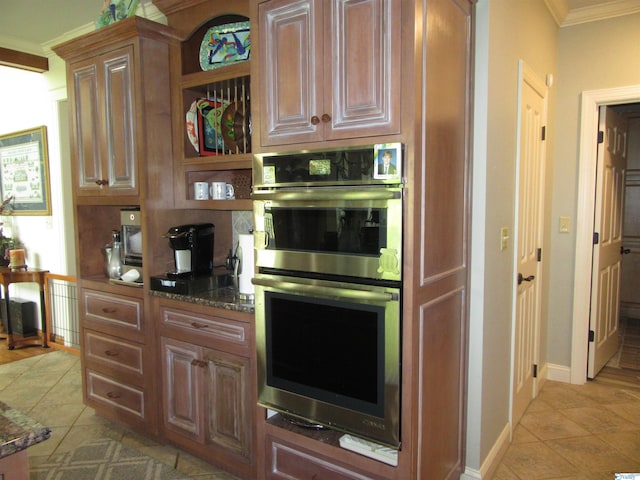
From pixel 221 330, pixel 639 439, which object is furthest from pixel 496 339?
pixel 221 330

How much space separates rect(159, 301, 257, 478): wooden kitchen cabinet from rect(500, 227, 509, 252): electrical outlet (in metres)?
1.32

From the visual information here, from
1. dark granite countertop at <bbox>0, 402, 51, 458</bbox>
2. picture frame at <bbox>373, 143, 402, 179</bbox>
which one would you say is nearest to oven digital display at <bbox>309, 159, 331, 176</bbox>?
picture frame at <bbox>373, 143, 402, 179</bbox>

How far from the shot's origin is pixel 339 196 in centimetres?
169

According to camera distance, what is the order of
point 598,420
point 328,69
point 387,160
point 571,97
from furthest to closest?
point 571,97, point 598,420, point 328,69, point 387,160

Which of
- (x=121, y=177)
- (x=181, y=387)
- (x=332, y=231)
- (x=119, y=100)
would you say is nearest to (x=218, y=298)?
(x=181, y=387)

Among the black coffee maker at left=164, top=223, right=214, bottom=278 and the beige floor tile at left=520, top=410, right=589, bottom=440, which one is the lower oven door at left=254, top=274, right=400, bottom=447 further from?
the beige floor tile at left=520, top=410, right=589, bottom=440

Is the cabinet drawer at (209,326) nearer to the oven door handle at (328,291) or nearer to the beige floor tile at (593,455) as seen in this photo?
the oven door handle at (328,291)

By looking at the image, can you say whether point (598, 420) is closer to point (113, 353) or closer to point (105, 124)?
point (113, 353)

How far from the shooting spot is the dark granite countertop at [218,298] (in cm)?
216

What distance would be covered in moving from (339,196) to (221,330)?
0.99 meters

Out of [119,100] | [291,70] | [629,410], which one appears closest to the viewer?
[291,70]

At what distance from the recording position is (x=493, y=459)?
7.68 ft

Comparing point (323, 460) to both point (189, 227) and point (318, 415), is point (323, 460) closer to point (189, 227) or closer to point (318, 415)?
point (318, 415)

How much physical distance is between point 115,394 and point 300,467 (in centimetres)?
148
